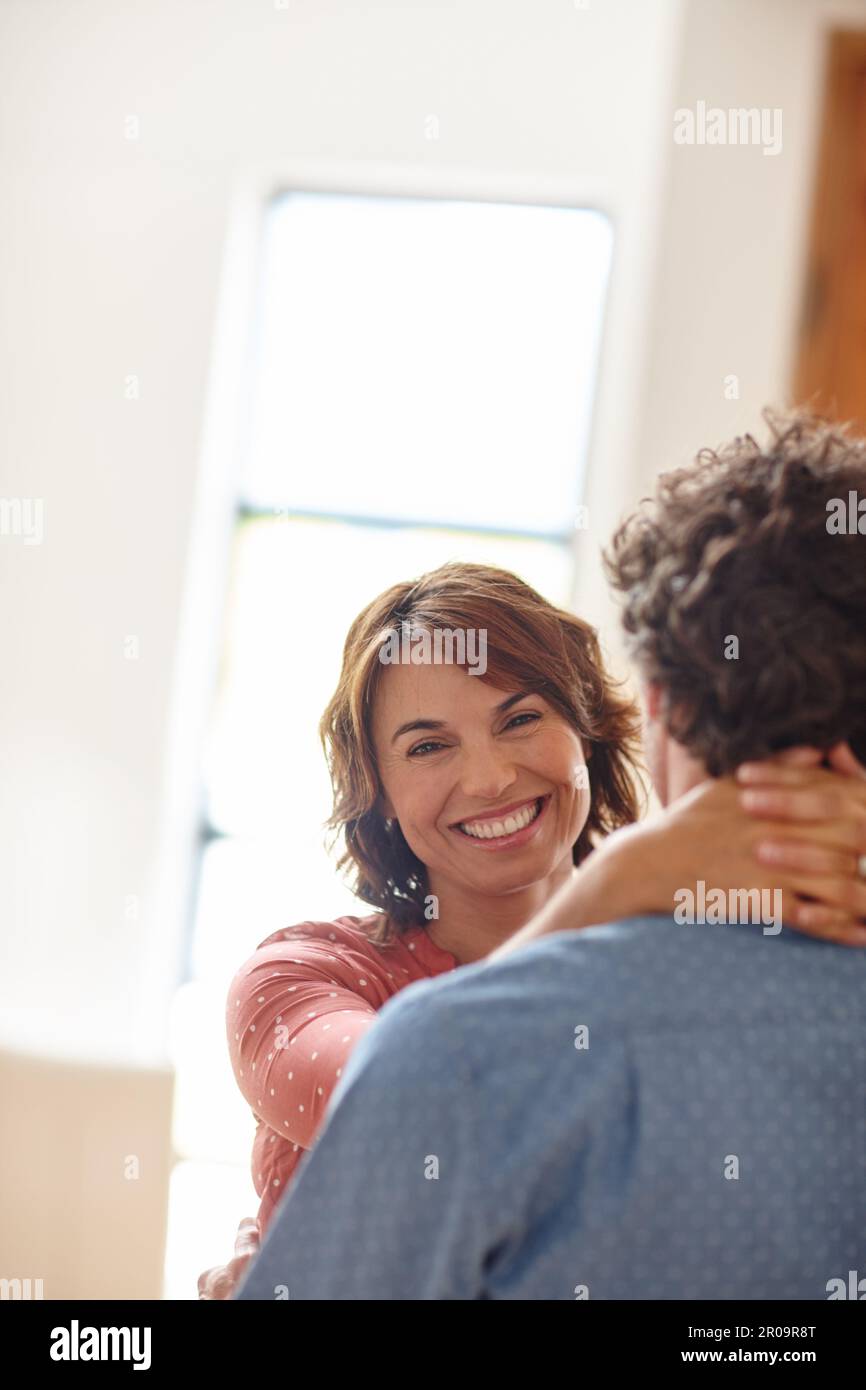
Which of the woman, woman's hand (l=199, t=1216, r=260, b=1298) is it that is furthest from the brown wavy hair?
woman's hand (l=199, t=1216, r=260, b=1298)

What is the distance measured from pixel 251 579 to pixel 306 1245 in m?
3.03

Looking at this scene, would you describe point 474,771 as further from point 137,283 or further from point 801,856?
point 137,283

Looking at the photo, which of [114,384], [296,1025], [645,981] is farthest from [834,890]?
[114,384]

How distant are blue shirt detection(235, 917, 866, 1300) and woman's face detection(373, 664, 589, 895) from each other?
0.59 meters

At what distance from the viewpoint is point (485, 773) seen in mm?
1440

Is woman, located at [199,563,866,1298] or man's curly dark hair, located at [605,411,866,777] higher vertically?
man's curly dark hair, located at [605,411,866,777]

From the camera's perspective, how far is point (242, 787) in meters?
3.73

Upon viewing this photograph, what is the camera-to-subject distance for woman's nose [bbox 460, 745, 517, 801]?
1.44 m

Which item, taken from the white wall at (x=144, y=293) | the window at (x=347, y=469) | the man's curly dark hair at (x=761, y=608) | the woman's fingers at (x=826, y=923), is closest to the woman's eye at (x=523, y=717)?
the man's curly dark hair at (x=761, y=608)

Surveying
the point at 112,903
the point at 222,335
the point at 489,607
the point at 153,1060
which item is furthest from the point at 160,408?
the point at 489,607

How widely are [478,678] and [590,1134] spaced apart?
0.69 metres

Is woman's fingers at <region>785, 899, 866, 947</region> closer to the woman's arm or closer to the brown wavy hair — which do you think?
the woman's arm

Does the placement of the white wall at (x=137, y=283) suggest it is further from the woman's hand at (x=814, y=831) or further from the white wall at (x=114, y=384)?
the woman's hand at (x=814, y=831)

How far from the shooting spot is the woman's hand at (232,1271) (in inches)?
53.8
